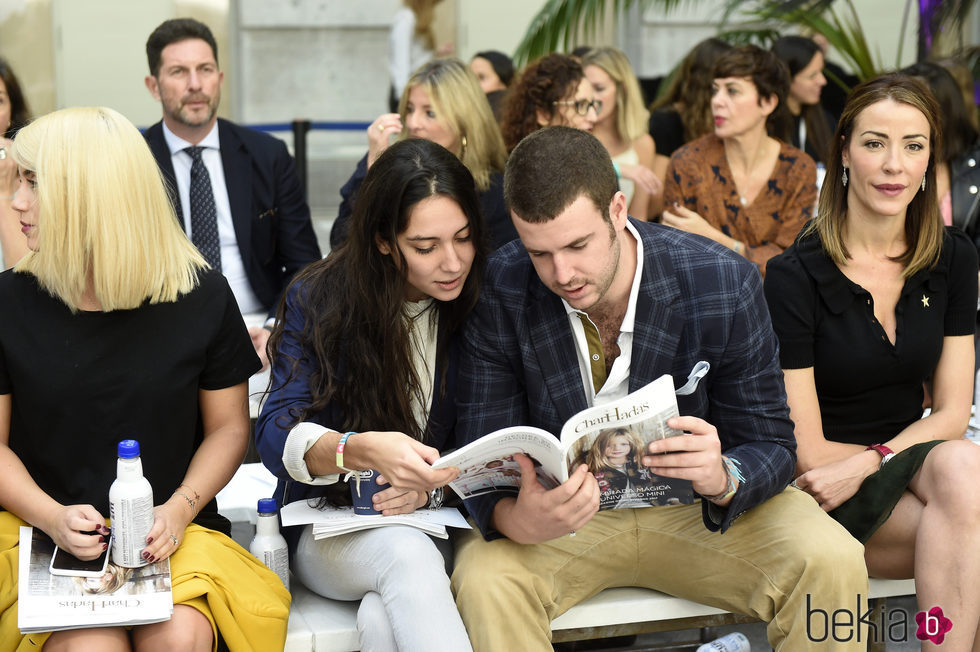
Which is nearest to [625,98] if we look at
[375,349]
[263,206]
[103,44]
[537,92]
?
[537,92]

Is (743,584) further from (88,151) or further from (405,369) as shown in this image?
(88,151)

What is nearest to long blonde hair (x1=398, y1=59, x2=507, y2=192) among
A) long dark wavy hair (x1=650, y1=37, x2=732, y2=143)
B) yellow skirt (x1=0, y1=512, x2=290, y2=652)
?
long dark wavy hair (x1=650, y1=37, x2=732, y2=143)

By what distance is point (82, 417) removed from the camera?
234 cm

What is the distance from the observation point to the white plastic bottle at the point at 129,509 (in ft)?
6.97

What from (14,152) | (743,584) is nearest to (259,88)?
(14,152)

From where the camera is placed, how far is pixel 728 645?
2650 mm

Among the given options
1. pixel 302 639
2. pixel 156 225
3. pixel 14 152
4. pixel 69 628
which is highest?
pixel 14 152

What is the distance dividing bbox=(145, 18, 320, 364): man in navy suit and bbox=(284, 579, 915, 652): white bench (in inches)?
74.7

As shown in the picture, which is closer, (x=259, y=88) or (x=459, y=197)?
(x=459, y=197)

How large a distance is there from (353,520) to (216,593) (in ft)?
1.11

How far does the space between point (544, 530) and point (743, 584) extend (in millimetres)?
523

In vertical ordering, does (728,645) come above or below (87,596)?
below

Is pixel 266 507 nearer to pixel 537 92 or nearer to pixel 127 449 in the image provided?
pixel 127 449

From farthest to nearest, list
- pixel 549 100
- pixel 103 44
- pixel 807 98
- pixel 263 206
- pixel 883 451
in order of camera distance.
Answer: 1. pixel 103 44
2. pixel 807 98
3. pixel 549 100
4. pixel 263 206
5. pixel 883 451
